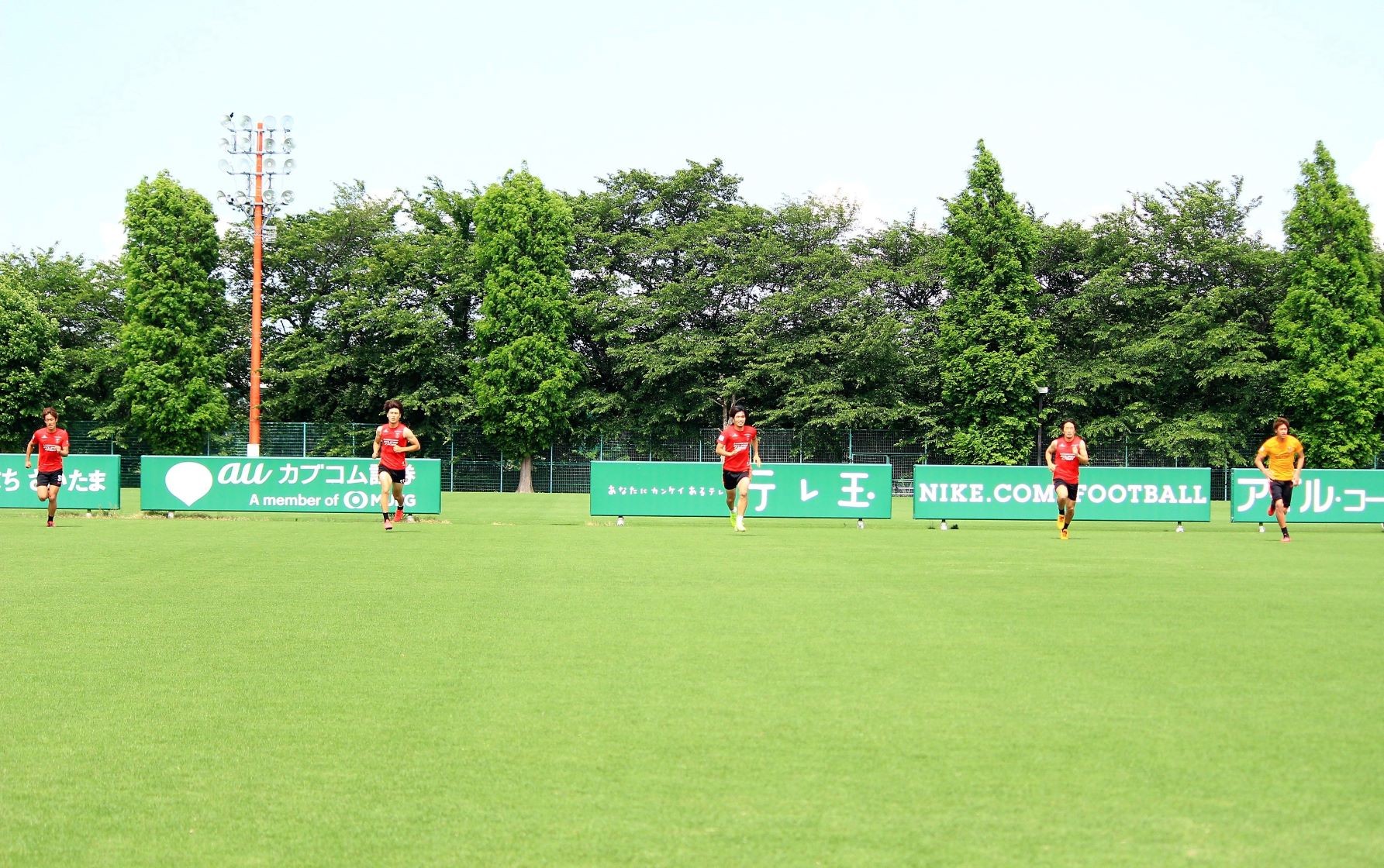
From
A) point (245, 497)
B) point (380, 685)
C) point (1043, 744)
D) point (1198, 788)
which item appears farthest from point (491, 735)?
point (245, 497)

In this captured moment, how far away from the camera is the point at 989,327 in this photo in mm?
51531

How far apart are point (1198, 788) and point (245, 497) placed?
23365 millimetres

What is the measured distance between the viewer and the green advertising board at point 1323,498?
25906mm

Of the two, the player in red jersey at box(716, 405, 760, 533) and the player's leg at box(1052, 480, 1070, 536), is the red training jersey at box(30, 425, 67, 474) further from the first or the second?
the player's leg at box(1052, 480, 1070, 536)

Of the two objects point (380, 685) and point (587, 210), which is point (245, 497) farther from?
point (587, 210)

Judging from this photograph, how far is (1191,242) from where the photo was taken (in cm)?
5334

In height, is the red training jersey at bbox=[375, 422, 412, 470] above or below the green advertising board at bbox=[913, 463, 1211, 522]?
above

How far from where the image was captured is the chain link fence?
173 feet

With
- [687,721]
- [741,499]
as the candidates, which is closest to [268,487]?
[741,499]

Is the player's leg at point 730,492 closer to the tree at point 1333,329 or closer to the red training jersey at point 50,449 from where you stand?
the red training jersey at point 50,449

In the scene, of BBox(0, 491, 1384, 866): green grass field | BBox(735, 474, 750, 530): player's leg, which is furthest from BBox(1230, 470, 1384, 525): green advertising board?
BBox(0, 491, 1384, 866): green grass field

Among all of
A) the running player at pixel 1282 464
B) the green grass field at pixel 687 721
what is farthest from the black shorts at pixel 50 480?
the running player at pixel 1282 464

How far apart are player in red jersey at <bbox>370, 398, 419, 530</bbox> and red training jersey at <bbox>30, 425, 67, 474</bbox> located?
5.84 metres

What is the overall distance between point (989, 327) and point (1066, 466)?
100 ft
